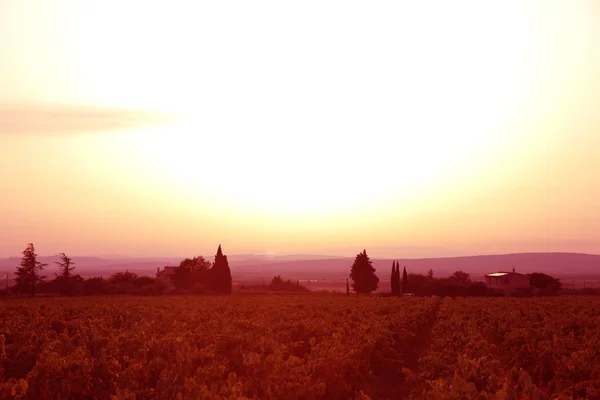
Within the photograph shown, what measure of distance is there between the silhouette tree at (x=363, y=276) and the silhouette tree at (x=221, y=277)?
21900 millimetres

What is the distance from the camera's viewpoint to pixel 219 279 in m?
92.4

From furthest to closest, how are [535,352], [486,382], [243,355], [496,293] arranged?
[496,293], [535,352], [243,355], [486,382]

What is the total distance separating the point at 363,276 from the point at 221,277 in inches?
985

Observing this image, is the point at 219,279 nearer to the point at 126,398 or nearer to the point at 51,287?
the point at 51,287

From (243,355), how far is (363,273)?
8343 cm

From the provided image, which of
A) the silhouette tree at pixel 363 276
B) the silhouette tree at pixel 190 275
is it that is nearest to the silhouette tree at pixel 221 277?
the silhouette tree at pixel 190 275

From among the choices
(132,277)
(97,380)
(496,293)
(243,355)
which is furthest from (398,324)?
(132,277)

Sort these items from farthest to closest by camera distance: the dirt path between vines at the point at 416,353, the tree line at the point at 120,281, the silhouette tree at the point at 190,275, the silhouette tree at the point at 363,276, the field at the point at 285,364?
the silhouette tree at the point at 363,276, the silhouette tree at the point at 190,275, the tree line at the point at 120,281, the dirt path between vines at the point at 416,353, the field at the point at 285,364

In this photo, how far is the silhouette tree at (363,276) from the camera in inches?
3959

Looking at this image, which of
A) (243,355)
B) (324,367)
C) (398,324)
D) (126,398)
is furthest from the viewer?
(398,324)

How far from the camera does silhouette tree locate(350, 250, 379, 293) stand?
10056cm

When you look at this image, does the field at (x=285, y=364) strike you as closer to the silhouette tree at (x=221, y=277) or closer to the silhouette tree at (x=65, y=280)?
the silhouette tree at (x=65, y=280)

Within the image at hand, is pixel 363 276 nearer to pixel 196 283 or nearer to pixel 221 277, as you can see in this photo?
pixel 221 277

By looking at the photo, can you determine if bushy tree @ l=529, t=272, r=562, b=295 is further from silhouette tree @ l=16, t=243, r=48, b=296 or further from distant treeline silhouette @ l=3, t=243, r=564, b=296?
silhouette tree @ l=16, t=243, r=48, b=296
